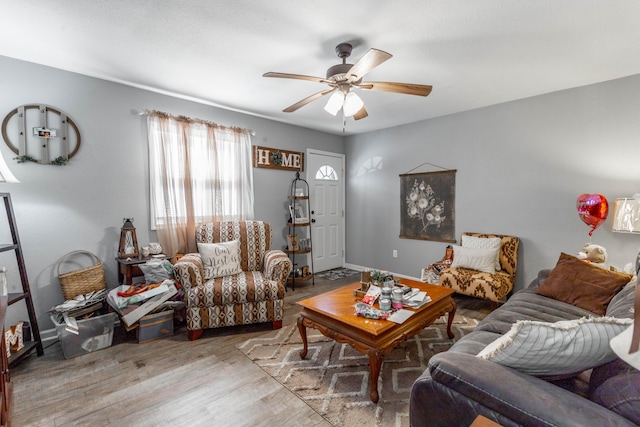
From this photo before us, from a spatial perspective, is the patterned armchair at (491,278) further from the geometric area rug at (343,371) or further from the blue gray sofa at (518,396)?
the blue gray sofa at (518,396)

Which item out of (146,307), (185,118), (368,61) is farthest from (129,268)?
(368,61)

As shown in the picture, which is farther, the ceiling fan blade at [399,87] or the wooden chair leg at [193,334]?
the wooden chair leg at [193,334]

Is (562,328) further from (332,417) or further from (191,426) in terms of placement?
(191,426)

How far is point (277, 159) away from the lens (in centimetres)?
419

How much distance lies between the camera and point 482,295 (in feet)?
10.1

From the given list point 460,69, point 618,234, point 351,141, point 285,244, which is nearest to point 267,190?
point 285,244

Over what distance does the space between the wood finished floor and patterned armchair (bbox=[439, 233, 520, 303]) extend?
7.27ft

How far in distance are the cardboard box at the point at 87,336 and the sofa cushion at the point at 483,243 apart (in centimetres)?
386

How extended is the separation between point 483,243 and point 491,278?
0.52 metres

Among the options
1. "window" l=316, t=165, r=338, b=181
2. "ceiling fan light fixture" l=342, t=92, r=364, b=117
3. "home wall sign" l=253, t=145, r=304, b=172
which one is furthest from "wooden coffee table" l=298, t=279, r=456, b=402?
"window" l=316, t=165, r=338, b=181

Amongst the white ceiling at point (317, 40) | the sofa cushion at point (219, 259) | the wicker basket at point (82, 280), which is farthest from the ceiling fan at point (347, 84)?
the wicker basket at point (82, 280)

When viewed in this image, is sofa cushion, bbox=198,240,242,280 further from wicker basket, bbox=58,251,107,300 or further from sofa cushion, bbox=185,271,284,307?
wicker basket, bbox=58,251,107,300

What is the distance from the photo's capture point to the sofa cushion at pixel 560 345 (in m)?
0.93

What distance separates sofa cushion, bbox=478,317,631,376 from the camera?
0.93m
